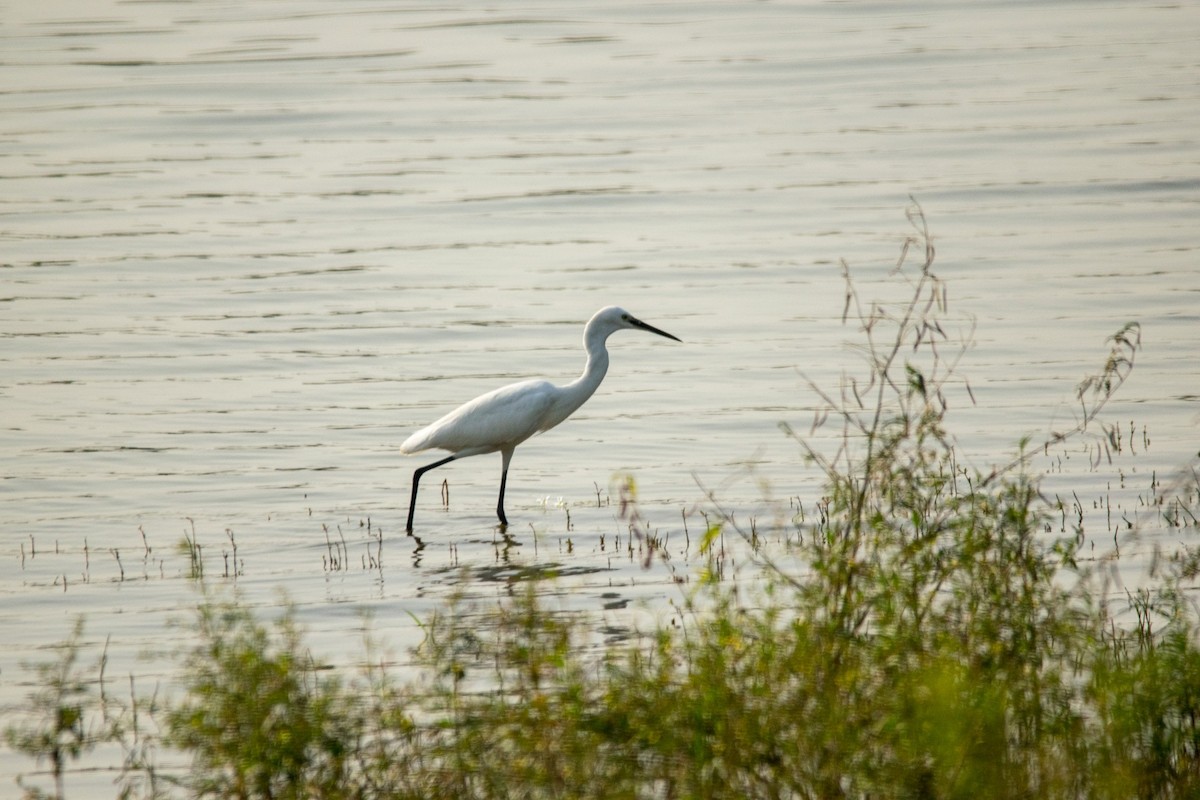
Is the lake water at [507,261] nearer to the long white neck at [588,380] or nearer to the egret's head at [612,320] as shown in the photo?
the long white neck at [588,380]

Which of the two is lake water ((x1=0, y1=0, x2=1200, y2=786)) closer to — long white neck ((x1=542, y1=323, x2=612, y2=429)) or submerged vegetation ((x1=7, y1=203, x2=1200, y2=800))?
long white neck ((x1=542, y1=323, x2=612, y2=429))

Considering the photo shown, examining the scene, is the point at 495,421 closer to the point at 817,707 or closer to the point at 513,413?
the point at 513,413

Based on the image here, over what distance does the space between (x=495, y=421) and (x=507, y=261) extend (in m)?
8.70

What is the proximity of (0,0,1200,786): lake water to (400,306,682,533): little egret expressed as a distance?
43cm

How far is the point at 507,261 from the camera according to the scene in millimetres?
19500

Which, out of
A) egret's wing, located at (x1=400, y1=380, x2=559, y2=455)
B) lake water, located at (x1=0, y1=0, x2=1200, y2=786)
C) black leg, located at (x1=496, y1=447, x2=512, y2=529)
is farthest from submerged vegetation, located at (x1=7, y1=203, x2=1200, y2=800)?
egret's wing, located at (x1=400, y1=380, x2=559, y2=455)

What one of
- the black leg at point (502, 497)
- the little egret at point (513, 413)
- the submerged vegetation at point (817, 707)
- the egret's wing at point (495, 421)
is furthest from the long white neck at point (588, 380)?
the submerged vegetation at point (817, 707)

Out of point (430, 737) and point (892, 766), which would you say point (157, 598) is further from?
point (892, 766)

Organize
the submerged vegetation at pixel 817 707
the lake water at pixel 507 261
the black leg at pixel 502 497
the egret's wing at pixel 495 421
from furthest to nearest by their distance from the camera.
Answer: the egret's wing at pixel 495 421 → the black leg at pixel 502 497 → the lake water at pixel 507 261 → the submerged vegetation at pixel 817 707

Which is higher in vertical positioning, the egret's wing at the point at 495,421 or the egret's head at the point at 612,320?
the egret's head at the point at 612,320

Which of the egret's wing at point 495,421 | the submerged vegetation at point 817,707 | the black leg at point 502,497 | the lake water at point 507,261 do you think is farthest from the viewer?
the egret's wing at point 495,421

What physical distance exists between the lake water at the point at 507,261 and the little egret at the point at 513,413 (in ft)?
1.41

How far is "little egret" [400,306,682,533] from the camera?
434 inches

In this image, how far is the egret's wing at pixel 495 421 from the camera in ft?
36.1
